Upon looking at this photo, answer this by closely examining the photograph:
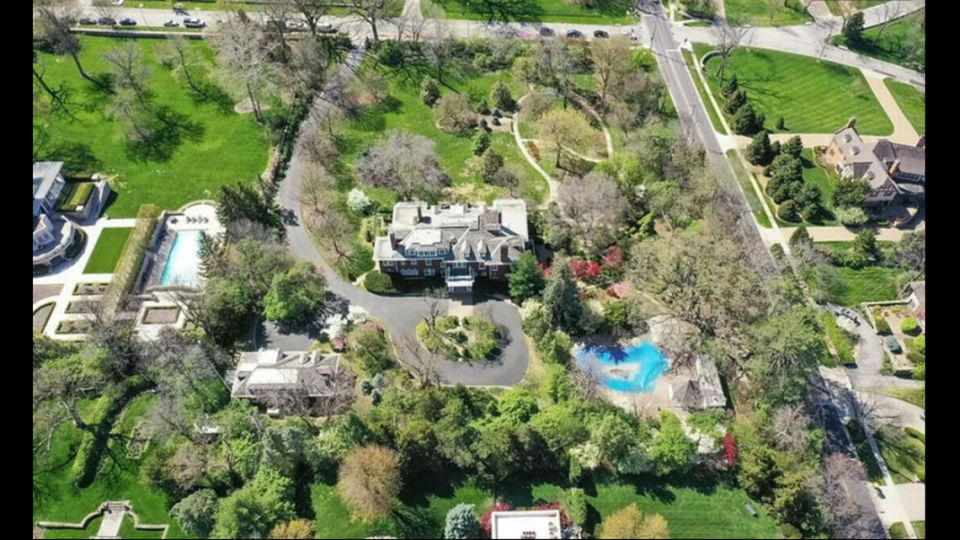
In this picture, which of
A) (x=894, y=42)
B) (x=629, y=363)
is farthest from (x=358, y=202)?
(x=894, y=42)

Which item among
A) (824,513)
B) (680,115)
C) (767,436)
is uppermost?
(680,115)

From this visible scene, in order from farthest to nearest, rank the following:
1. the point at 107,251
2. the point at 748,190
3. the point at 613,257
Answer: the point at 748,190
the point at 107,251
the point at 613,257

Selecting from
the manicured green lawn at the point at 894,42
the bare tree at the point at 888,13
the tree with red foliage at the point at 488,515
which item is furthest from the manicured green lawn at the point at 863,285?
the bare tree at the point at 888,13

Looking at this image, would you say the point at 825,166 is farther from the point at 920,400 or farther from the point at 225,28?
the point at 225,28

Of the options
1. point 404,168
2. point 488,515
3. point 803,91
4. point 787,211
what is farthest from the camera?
point 803,91

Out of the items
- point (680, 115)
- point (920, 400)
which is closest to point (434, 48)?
point (680, 115)

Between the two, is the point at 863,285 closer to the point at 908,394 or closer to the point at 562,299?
the point at 908,394
